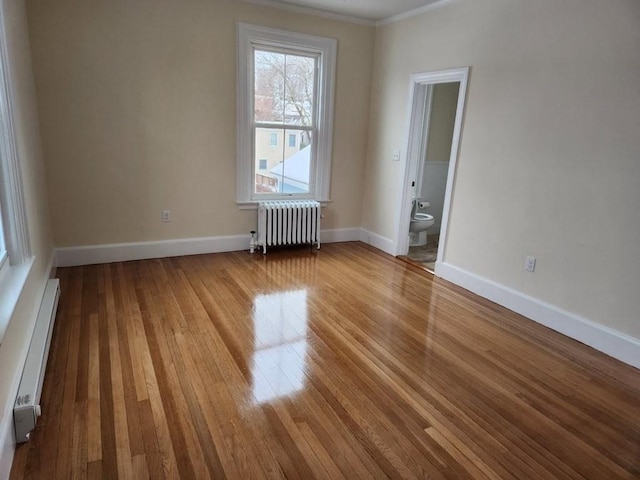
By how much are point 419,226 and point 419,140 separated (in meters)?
1.16

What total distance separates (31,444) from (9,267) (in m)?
0.99

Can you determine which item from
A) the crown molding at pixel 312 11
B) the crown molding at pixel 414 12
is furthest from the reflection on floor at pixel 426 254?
the crown molding at pixel 312 11

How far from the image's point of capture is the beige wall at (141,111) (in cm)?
365

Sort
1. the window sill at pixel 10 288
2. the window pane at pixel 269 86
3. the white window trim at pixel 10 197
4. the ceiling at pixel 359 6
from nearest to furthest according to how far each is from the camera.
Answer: the window sill at pixel 10 288 < the white window trim at pixel 10 197 < the ceiling at pixel 359 6 < the window pane at pixel 269 86

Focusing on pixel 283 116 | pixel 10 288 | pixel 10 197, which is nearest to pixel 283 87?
pixel 283 116

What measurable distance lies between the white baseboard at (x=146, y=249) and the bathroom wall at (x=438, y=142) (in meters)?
2.84

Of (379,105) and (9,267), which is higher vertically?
(379,105)

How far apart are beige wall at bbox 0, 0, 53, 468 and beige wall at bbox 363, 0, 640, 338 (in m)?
3.47

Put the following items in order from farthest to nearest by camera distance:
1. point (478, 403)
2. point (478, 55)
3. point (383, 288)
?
point (383, 288)
point (478, 55)
point (478, 403)

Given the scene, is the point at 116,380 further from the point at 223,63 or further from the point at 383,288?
the point at 223,63

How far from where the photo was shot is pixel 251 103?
4484mm

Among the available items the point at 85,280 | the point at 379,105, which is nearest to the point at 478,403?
the point at 85,280

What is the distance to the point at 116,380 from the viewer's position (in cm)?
228

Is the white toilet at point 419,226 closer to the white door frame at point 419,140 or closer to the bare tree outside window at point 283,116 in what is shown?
the white door frame at point 419,140
